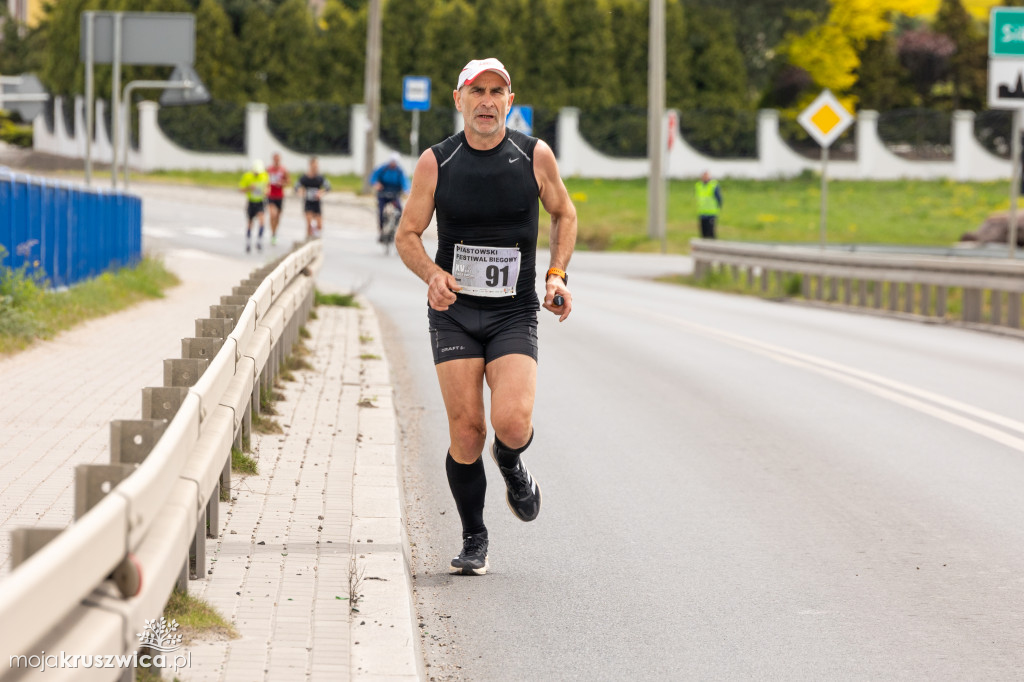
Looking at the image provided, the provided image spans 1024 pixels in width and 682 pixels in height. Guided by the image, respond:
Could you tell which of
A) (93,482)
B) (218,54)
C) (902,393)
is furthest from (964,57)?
(93,482)

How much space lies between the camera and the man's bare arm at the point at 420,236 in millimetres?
6062

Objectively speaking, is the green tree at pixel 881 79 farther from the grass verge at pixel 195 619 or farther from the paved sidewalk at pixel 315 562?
the grass verge at pixel 195 619

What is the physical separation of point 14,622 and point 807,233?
126ft

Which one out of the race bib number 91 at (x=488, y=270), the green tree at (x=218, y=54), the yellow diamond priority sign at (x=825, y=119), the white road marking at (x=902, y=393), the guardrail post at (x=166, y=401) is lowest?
the white road marking at (x=902, y=393)

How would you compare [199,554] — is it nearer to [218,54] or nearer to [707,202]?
[707,202]

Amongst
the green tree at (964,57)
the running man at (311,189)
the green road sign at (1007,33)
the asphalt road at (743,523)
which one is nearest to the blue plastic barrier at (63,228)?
the asphalt road at (743,523)

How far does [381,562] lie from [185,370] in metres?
1.02

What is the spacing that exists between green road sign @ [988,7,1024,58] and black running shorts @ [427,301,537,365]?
15531 millimetres

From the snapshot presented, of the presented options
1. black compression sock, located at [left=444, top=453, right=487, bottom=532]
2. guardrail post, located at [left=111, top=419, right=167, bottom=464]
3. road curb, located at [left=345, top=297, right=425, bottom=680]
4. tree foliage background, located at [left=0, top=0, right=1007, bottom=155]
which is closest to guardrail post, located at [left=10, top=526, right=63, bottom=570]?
guardrail post, located at [left=111, top=419, right=167, bottom=464]

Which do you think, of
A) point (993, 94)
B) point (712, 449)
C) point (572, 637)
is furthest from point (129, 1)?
point (572, 637)

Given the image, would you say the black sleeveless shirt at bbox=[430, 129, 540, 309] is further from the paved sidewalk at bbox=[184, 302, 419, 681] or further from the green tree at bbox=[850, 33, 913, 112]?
the green tree at bbox=[850, 33, 913, 112]

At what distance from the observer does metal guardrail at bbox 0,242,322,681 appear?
2702 mm

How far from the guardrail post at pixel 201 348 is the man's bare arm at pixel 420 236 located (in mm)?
773

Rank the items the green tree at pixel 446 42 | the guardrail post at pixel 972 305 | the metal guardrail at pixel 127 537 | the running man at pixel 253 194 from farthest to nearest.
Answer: the green tree at pixel 446 42 < the running man at pixel 253 194 < the guardrail post at pixel 972 305 < the metal guardrail at pixel 127 537
